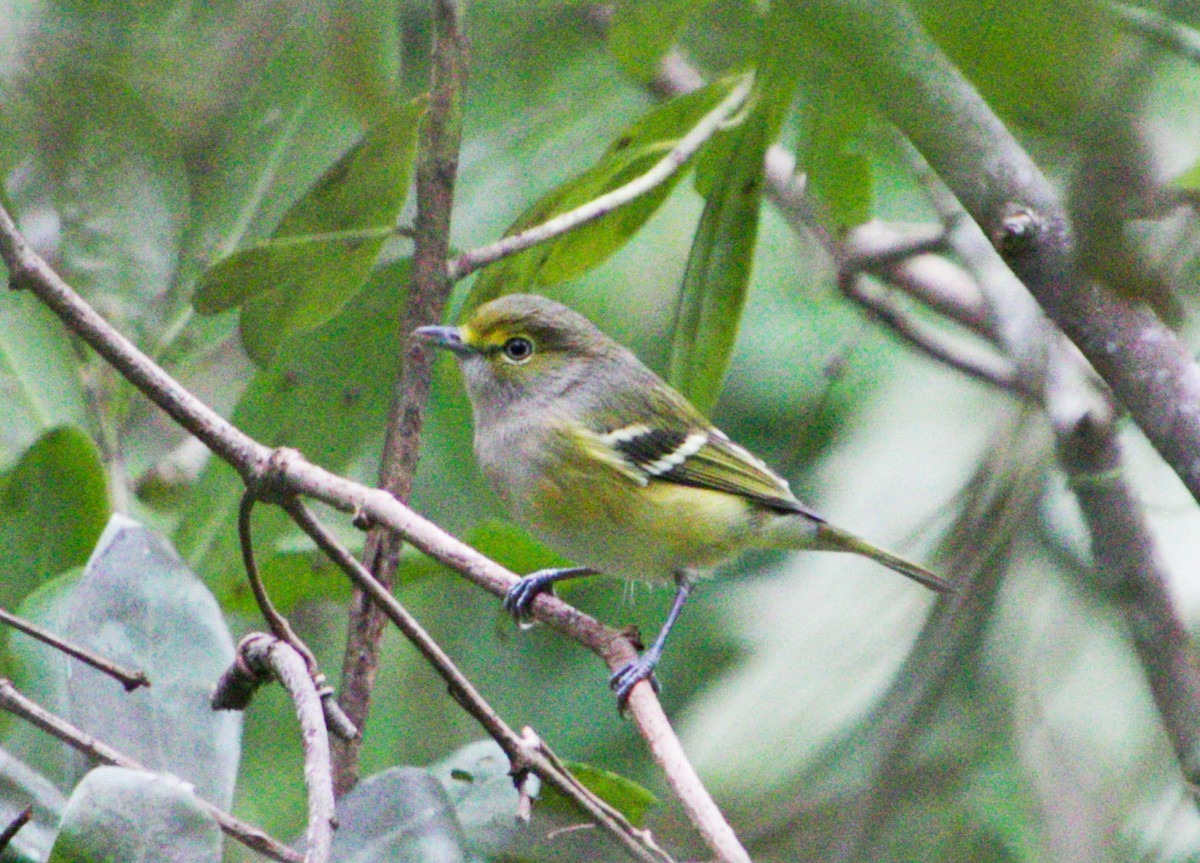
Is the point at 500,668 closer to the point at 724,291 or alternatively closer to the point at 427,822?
the point at 724,291

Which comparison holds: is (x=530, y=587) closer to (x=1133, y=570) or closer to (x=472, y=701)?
(x=472, y=701)

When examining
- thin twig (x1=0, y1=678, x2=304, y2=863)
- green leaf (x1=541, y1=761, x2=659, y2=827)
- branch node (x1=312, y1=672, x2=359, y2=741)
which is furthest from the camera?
green leaf (x1=541, y1=761, x2=659, y2=827)

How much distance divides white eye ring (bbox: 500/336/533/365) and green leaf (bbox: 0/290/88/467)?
1.06m

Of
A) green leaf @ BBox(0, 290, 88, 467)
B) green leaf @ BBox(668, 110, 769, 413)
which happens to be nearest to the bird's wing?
green leaf @ BBox(668, 110, 769, 413)

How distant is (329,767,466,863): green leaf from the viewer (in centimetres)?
147

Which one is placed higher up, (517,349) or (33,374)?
(517,349)

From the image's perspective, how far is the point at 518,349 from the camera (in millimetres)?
3258

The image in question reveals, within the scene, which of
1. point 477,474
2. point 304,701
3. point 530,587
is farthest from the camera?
point 477,474

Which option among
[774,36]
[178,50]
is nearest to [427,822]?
[178,50]

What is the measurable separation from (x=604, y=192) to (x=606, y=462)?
845 millimetres

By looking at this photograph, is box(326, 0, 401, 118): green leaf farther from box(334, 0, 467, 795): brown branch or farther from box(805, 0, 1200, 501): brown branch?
box(805, 0, 1200, 501): brown branch

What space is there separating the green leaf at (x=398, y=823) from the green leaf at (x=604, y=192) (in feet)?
3.30

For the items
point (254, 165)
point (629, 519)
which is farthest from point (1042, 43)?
point (629, 519)

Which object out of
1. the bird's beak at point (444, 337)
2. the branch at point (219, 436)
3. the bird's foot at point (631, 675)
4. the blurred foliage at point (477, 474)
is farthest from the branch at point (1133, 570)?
the bird's beak at point (444, 337)
